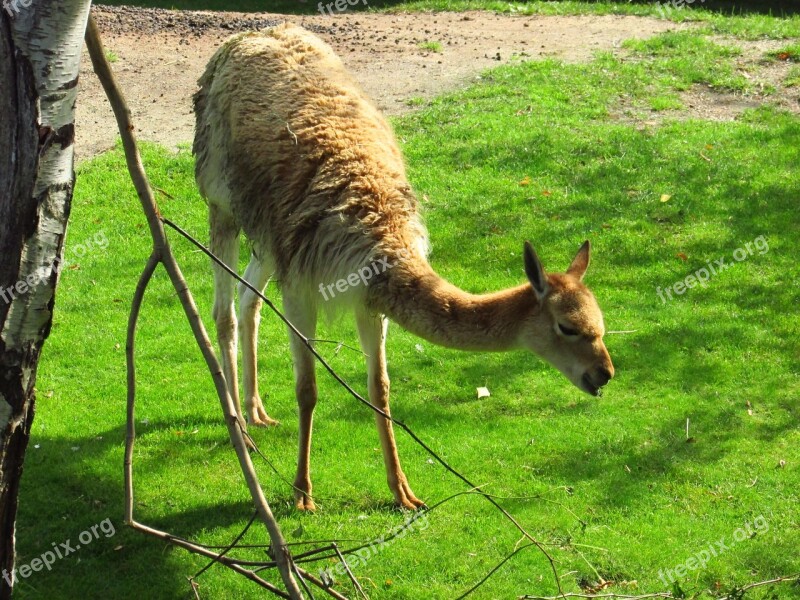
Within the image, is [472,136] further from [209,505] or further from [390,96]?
[209,505]

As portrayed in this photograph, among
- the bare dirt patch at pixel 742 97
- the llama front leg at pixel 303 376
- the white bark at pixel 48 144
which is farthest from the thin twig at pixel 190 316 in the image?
the bare dirt patch at pixel 742 97

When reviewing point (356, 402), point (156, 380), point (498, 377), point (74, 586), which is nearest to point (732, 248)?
point (498, 377)

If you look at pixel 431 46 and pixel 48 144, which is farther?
pixel 431 46

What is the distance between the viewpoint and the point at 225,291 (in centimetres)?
679

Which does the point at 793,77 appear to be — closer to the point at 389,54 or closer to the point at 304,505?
the point at 389,54

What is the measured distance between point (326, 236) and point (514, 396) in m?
2.51

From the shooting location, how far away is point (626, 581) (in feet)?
17.5

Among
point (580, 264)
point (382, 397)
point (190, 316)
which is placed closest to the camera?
point (190, 316)

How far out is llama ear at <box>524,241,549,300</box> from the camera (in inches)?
192

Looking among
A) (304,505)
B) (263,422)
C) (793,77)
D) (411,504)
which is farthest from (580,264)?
(793,77)

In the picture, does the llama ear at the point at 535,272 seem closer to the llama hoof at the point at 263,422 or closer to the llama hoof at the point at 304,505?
the llama hoof at the point at 304,505

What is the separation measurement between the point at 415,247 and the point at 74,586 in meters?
2.58

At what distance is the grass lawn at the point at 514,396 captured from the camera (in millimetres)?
5586

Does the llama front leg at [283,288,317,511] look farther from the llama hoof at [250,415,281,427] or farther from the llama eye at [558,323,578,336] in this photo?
the llama eye at [558,323,578,336]
